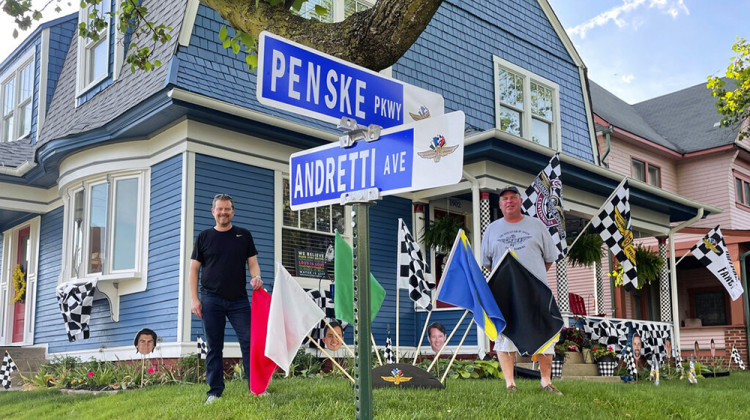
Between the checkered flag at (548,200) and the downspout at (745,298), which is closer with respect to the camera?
the checkered flag at (548,200)

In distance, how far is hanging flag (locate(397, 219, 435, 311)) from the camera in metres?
9.52

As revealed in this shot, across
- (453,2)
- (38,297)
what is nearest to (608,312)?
(453,2)

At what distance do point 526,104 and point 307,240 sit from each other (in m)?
6.25

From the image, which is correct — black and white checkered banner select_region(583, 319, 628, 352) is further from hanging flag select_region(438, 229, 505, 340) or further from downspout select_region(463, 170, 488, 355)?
hanging flag select_region(438, 229, 505, 340)

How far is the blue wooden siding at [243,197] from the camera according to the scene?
1028 cm

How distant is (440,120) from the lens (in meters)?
3.30

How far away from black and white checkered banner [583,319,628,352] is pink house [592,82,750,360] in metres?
10.2

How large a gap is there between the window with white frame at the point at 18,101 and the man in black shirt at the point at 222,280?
32.0 ft

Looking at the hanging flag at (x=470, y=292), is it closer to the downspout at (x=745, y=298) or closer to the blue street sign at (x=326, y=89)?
the blue street sign at (x=326, y=89)

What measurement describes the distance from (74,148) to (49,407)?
4677 mm

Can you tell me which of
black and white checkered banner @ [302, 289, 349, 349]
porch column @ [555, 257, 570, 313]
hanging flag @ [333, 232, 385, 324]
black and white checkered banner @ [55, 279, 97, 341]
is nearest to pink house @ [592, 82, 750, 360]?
porch column @ [555, 257, 570, 313]

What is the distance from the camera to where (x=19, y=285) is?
46.3ft

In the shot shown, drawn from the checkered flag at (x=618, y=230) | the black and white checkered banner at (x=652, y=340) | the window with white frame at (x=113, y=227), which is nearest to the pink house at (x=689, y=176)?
the black and white checkered banner at (x=652, y=340)

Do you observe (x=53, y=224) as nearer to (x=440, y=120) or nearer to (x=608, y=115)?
(x=440, y=120)
